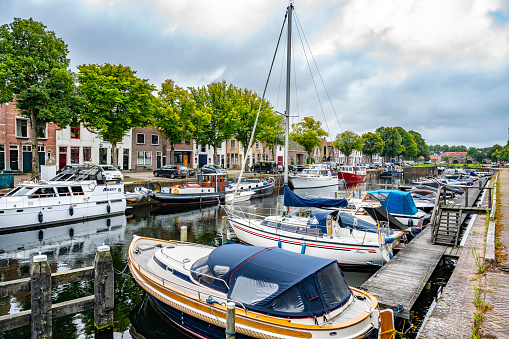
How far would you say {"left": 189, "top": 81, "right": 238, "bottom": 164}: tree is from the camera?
4331cm

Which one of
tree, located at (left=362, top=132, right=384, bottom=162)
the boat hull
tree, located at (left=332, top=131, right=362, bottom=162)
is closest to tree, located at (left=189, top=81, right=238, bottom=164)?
the boat hull

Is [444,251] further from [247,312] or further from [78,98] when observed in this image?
[78,98]

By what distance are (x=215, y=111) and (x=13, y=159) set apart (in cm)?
2465

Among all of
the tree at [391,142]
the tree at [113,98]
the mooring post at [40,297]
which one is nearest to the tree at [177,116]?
the tree at [113,98]

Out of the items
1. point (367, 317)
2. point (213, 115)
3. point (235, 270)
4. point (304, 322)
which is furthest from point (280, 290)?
point (213, 115)

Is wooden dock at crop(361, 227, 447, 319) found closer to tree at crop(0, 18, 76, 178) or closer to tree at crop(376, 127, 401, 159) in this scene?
tree at crop(0, 18, 76, 178)

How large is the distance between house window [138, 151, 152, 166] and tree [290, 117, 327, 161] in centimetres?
3030

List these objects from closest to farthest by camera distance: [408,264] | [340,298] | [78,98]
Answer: [340,298] < [408,264] < [78,98]

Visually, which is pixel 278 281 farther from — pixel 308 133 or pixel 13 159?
pixel 308 133

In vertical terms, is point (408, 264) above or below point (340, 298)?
below

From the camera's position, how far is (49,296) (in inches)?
286

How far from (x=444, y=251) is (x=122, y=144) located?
137 ft

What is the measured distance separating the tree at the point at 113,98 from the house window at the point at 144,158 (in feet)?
42.7

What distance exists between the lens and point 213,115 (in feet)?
142
